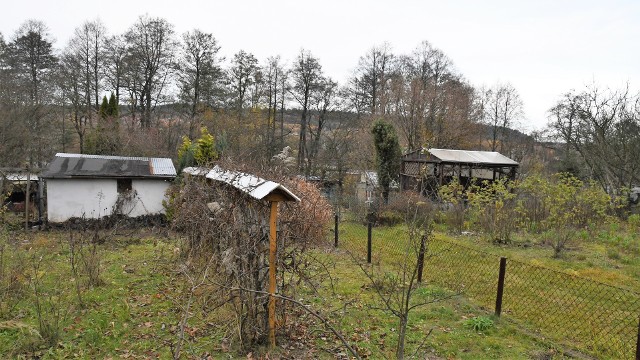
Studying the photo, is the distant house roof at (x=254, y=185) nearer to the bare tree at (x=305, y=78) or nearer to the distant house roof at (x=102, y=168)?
the distant house roof at (x=102, y=168)

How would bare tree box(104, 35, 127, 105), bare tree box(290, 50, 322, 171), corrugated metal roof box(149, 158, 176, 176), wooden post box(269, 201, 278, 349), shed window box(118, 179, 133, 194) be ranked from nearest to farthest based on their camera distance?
wooden post box(269, 201, 278, 349) → shed window box(118, 179, 133, 194) → corrugated metal roof box(149, 158, 176, 176) → bare tree box(104, 35, 127, 105) → bare tree box(290, 50, 322, 171)

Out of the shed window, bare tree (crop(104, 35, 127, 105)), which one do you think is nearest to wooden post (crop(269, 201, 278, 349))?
the shed window

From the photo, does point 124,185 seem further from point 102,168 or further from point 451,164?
point 451,164

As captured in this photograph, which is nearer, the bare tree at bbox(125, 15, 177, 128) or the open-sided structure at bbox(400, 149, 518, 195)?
the open-sided structure at bbox(400, 149, 518, 195)

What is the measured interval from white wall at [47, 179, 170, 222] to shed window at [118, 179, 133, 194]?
132 millimetres

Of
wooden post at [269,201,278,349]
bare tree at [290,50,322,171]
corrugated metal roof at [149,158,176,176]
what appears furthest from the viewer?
bare tree at [290,50,322,171]

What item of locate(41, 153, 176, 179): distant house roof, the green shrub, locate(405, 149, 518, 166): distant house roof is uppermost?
locate(405, 149, 518, 166): distant house roof

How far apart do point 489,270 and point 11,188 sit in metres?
14.9

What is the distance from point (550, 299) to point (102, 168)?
1395 cm

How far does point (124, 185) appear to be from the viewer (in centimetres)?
1415

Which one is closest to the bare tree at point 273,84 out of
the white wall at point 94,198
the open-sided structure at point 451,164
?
the open-sided structure at point 451,164

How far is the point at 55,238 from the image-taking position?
11484 millimetres

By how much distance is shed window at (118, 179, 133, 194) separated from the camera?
14.1m

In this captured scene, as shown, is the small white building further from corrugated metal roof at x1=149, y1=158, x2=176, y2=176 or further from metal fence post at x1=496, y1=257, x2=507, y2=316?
metal fence post at x1=496, y1=257, x2=507, y2=316
